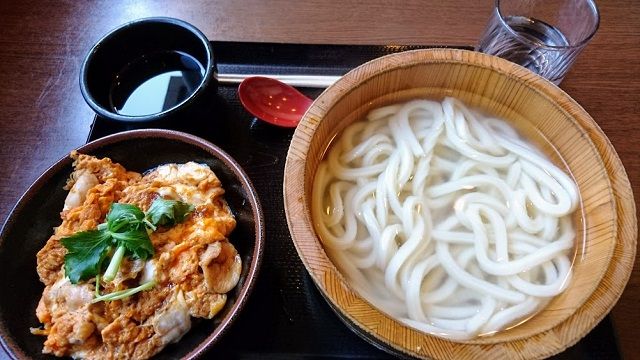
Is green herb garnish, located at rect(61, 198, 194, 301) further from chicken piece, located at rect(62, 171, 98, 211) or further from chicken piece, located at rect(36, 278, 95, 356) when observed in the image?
chicken piece, located at rect(62, 171, 98, 211)

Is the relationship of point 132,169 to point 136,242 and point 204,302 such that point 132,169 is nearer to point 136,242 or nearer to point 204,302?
point 136,242

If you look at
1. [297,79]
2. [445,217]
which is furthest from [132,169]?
[445,217]

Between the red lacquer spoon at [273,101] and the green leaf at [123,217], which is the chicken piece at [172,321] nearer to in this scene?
the green leaf at [123,217]

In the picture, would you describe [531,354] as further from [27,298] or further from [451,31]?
[451,31]

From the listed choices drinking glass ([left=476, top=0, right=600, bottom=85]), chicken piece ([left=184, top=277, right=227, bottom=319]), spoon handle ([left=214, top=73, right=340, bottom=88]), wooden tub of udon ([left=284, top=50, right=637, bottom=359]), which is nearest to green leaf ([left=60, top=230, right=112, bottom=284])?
chicken piece ([left=184, top=277, right=227, bottom=319])

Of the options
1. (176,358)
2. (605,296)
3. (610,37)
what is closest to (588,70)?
(610,37)

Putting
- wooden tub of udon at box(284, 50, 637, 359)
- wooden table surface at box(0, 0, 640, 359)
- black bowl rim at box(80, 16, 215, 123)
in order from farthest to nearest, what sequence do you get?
wooden table surface at box(0, 0, 640, 359)
black bowl rim at box(80, 16, 215, 123)
wooden tub of udon at box(284, 50, 637, 359)
